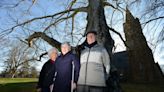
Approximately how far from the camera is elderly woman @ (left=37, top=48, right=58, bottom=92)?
731 cm

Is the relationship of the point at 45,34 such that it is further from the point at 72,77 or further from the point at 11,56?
the point at 11,56

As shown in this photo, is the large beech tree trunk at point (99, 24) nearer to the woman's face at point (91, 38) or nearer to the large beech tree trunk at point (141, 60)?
the woman's face at point (91, 38)

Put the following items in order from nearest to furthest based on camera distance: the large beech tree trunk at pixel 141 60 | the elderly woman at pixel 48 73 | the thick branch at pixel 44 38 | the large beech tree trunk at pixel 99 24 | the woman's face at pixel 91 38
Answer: the woman's face at pixel 91 38 < the elderly woman at pixel 48 73 < the large beech tree trunk at pixel 99 24 < the thick branch at pixel 44 38 < the large beech tree trunk at pixel 141 60

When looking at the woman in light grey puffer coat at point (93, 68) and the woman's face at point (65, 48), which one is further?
the woman's face at point (65, 48)

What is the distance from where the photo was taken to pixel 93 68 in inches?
227

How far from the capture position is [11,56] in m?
47.2

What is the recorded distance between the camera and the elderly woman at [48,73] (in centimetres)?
731

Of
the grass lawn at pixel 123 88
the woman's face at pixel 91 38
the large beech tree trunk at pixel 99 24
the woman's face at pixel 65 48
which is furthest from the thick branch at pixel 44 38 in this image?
the woman's face at pixel 91 38

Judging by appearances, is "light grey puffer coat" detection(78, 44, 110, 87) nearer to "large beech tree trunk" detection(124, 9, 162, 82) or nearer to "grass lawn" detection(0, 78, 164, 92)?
"grass lawn" detection(0, 78, 164, 92)

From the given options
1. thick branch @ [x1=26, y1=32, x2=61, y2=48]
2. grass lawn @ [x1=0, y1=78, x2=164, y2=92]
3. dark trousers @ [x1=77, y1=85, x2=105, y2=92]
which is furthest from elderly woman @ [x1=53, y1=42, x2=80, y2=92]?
grass lawn @ [x1=0, y1=78, x2=164, y2=92]

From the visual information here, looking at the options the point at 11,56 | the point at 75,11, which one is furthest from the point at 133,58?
the point at 11,56

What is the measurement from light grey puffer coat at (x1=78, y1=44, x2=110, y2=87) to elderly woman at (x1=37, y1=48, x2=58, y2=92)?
4.96 feet

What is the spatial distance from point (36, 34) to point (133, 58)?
606 inches

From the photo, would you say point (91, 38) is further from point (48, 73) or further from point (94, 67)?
point (48, 73)
